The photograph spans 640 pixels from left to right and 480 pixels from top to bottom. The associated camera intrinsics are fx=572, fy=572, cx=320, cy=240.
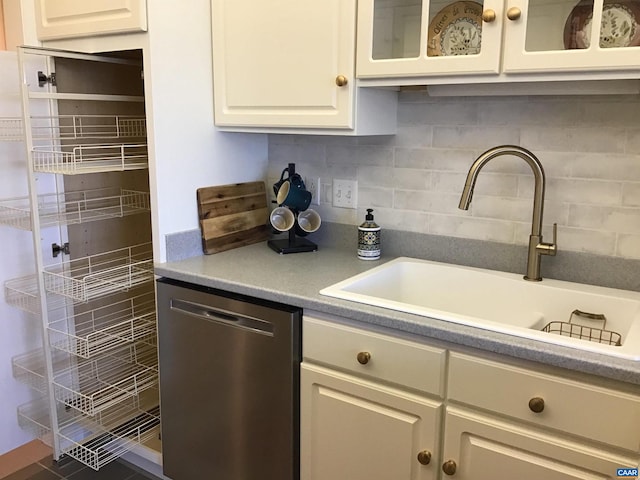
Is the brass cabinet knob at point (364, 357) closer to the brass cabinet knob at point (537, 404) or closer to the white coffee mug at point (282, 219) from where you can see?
the brass cabinet knob at point (537, 404)

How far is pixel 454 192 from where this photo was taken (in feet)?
6.45

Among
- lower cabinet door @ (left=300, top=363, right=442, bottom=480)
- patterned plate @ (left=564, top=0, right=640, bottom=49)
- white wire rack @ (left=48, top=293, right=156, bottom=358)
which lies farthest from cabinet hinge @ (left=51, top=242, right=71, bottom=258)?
patterned plate @ (left=564, top=0, right=640, bottom=49)

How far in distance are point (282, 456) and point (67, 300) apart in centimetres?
117

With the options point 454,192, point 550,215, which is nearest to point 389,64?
point 454,192

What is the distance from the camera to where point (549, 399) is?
1.29 m

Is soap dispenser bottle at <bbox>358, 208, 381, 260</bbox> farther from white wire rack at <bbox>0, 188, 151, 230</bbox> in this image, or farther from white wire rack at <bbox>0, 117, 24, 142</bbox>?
white wire rack at <bbox>0, 117, 24, 142</bbox>

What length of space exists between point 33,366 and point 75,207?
677 millimetres

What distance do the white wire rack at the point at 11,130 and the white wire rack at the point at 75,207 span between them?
0.78 ft

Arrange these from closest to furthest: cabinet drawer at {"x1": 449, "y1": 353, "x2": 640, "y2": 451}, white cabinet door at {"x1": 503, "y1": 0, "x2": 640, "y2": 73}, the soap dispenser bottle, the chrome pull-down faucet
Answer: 1. cabinet drawer at {"x1": 449, "y1": 353, "x2": 640, "y2": 451}
2. white cabinet door at {"x1": 503, "y1": 0, "x2": 640, "y2": 73}
3. the chrome pull-down faucet
4. the soap dispenser bottle

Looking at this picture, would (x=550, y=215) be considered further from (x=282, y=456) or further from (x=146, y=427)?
(x=146, y=427)

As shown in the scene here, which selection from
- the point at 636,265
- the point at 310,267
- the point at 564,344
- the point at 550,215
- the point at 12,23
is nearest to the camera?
the point at 564,344

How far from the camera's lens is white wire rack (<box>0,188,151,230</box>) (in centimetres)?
215

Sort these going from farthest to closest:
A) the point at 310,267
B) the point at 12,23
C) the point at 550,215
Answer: the point at 12,23
the point at 310,267
the point at 550,215

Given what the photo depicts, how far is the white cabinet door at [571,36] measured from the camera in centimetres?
138
